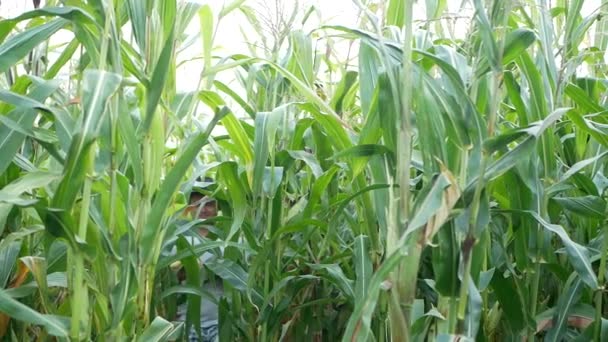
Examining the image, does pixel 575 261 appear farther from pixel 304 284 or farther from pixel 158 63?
pixel 158 63

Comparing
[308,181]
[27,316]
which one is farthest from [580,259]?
[27,316]

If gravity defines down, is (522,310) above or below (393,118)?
below

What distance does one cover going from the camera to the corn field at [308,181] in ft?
2.90

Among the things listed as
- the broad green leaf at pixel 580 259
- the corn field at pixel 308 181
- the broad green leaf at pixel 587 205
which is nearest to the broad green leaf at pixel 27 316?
the corn field at pixel 308 181

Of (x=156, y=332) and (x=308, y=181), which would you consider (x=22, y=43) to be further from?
(x=308, y=181)

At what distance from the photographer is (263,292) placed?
1282mm

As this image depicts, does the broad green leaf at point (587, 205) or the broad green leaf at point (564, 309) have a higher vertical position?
the broad green leaf at point (587, 205)

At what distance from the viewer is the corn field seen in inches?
34.8

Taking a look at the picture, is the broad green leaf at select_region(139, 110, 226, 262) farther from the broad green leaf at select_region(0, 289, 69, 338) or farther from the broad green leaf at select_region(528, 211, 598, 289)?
the broad green leaf at select_region(528, 211, 598, 289)

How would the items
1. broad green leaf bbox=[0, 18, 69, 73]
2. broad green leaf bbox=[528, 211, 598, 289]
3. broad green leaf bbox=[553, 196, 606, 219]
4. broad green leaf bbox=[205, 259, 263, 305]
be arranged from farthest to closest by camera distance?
1. broad green leaf bbox=[205, 259, 263, 305]
2. broad green leaf bbox=[553, 196, 606, 219]
3. broad green leaf bbox=[528, 211, 598, 289]
4. broad green leaf bbox=[0, 18, 69, 73]

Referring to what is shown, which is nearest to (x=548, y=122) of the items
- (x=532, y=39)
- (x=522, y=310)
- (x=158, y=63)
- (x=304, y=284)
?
(x=532, y=39)

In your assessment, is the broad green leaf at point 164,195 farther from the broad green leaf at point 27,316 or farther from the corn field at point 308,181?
the broad green leaf at point 27,316

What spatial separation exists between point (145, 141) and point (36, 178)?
0.15 m

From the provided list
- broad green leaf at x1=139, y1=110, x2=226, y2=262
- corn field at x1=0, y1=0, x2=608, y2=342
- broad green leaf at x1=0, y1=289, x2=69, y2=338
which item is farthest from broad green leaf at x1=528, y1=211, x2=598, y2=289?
broad green leaf at x1=0, y1=289, x2=69, y2=338
